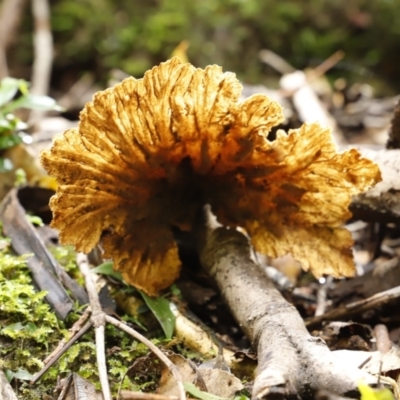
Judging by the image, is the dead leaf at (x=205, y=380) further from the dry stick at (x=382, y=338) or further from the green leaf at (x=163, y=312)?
the dry stick at (x=382, y=338)

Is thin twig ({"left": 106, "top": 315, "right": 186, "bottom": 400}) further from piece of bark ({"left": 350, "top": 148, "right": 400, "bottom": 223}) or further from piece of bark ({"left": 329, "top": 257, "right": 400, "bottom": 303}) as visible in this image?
piece of bark ({"left": 350, "top": 148, "right": 400, "bottom": 223})

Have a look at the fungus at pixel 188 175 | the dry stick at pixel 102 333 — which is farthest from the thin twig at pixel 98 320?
the fungus at pixel 188 175

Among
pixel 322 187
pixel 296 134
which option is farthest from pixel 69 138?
pixel 322 187

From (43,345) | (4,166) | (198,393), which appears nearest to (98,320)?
(43,345)

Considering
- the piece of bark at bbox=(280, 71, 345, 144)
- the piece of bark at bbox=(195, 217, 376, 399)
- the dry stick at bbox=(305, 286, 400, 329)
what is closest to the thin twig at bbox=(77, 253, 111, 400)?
the piece of bark at bbox=(195, 217, 376, 399)

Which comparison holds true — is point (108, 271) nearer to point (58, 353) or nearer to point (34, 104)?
point (58, 353)
